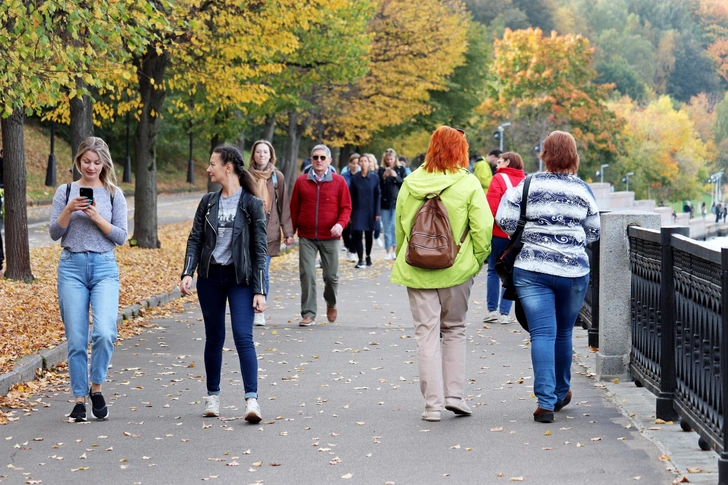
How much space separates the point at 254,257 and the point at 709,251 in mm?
2954

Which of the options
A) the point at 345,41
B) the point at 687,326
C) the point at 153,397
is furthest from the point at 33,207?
the point at 687,326

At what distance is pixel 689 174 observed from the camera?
124562 mm

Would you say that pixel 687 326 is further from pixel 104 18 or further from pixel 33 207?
pixel 33 207

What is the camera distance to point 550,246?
717 centimetres

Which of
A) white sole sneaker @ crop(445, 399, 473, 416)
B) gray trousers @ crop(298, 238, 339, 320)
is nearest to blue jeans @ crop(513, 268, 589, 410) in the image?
white sole sneaker @ crop(445, 399, 473, 416)

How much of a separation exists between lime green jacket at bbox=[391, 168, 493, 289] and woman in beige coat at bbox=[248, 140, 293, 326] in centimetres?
506

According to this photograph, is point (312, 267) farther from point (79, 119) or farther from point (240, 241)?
point (79, 119)

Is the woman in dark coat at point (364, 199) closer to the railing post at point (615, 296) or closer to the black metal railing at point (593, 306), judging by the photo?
the black metal railing at point (593, 306)

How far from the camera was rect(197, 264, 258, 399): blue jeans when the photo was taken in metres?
7.43

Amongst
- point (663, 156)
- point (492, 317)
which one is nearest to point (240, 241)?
point (492, 317)

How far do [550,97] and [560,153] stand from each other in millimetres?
74229

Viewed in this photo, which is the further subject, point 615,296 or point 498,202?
point 498,202

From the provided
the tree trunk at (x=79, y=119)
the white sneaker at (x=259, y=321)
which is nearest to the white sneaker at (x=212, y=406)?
the white sneaker at (x=259, y=321)

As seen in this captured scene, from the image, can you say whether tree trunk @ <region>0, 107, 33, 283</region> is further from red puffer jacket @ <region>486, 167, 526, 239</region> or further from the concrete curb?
red puffer jacket @ <region>486, 167, 526, 239</region>
